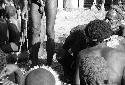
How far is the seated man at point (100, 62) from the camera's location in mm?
3049

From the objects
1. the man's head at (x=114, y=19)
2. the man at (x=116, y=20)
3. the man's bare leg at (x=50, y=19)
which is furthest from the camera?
the man's head at (x=114, y=19)

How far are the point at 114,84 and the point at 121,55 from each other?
35cm

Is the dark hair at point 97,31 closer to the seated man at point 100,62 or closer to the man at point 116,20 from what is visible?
the seated man at point 100,62

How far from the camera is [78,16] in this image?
1182 cm

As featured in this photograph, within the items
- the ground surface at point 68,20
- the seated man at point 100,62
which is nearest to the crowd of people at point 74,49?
the seated man at point 100,62

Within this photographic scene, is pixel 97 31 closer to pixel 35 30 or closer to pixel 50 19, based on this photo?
pixel 50 19

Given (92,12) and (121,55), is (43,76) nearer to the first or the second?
Answer: (121,55)

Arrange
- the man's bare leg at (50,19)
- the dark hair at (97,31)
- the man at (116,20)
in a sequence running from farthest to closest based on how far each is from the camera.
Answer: the man at (116,20) < the man's bare leg at (50,19) < the dark hair at (97,31)

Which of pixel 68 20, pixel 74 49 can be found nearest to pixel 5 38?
pixel 74 49

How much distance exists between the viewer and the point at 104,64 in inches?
123

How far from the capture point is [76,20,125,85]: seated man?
10.0ft

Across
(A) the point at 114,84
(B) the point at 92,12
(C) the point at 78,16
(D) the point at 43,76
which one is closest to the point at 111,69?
(A) the point at 114,84

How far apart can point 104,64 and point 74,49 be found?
Answer: 1973 mm

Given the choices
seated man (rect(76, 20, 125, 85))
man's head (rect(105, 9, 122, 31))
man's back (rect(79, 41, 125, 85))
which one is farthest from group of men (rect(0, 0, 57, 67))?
man's back (rect(79, 41, 125, 85))
